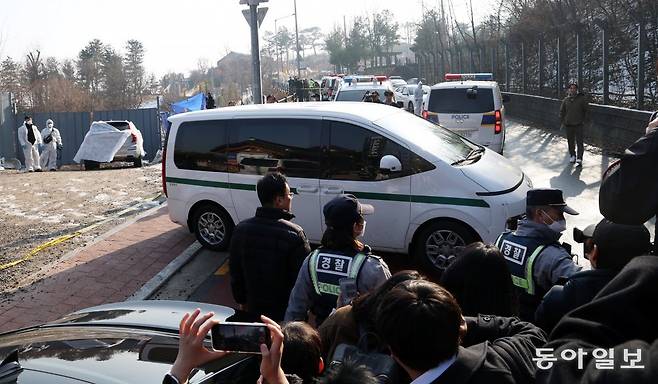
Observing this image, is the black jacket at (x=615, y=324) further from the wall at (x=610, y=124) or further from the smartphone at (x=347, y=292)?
the wall at (x=610, y=124)

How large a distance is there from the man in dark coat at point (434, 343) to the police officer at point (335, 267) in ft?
5.42

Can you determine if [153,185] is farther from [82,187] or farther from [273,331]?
[273,331]

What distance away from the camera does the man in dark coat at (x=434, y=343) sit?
1878 millimetres

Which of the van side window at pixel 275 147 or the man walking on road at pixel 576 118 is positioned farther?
the man walking on road at pixel 576 118

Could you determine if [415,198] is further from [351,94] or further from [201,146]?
[351,94]

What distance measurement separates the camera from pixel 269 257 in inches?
170

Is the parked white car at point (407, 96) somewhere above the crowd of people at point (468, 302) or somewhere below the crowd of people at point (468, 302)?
above

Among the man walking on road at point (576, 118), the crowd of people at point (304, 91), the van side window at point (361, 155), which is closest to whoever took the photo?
the van side window at point (361, 155)

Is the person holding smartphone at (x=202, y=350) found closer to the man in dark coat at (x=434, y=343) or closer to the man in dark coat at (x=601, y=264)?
the man in dark coat at (x=434, y=343)

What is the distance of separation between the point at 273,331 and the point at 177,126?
6626 millimetres

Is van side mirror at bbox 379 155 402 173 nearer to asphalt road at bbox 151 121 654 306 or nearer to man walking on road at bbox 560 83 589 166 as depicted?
asphalt road at bbox 151 121 654 306

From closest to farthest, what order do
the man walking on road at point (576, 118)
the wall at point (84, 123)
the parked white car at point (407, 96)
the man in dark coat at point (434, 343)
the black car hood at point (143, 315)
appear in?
the man in dark coat at point (434, 343)
the black car hood at point (143, 315)
the man walking on road at point (576, 118)
the wall at point (84, 123)
the parked white car at point (407, 96)

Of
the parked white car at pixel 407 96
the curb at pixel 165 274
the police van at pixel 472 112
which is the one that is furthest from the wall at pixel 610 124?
the curb at pixel 165 274
